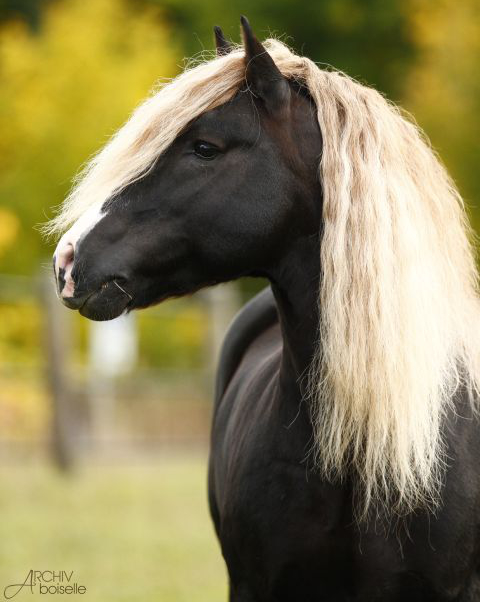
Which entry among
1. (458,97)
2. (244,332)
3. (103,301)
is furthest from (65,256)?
(458,97)

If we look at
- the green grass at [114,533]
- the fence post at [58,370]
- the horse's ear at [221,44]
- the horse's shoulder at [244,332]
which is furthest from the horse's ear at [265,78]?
the fence post at [58,370]

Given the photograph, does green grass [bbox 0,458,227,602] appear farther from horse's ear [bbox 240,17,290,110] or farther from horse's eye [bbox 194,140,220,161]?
horse's ear [bbox 240,17,290,110]

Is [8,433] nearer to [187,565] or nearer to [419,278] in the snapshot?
[187,565]

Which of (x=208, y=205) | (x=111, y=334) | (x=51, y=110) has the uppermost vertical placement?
(x=51, y=110)

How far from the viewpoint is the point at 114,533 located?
25.0 feet

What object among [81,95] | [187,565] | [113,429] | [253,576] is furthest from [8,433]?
[253,576]

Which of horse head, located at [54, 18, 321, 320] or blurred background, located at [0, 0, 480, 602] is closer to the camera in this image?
horse head, located at [54, 18, 321, 320]

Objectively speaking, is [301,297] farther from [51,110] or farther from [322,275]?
[51,110]

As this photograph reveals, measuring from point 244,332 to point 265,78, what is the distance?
1736mm

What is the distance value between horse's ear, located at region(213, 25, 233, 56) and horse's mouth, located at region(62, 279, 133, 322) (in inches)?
36.2

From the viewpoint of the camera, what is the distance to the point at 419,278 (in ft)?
9.97

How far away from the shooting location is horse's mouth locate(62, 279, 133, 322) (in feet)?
9.93

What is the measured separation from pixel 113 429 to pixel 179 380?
4.43ft

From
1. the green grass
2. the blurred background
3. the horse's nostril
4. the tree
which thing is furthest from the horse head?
the tree
